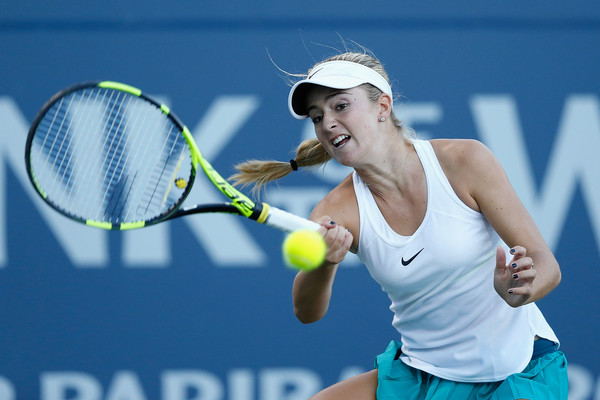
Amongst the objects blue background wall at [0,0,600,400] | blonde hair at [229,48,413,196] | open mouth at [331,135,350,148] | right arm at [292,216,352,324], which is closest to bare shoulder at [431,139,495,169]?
blonde hair at [229,48,413,196]

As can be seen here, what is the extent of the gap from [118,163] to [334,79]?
799mm

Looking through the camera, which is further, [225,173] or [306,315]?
[225,173]

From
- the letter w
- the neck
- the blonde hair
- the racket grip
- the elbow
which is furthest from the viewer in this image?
the letter w

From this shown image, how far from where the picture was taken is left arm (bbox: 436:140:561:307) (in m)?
2.04

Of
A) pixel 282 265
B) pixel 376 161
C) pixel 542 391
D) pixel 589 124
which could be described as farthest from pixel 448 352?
pixel 589 124

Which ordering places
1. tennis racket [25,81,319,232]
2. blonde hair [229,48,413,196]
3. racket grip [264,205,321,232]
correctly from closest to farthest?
1. racket grip [264,205,321,232]
2. tennis racket [25,81,319,232]
3. blonde hair [229,48,413,196]

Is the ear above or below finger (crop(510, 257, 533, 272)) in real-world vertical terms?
above

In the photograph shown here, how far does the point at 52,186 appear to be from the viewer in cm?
336

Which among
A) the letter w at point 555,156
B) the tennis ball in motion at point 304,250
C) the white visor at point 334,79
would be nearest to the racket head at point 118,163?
the white visor at point 334,79

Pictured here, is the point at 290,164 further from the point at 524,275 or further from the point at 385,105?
the point at 524,275

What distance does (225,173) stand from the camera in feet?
11.9

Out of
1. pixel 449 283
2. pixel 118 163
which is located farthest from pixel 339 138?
pixel 118 163

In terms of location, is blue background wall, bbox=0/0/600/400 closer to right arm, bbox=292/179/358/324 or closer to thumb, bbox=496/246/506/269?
right arm, bbox=292/179/358/324

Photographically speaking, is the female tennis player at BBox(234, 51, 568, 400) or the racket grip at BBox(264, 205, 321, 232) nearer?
the racket grip at BBox(264, 205, 321, 232)
